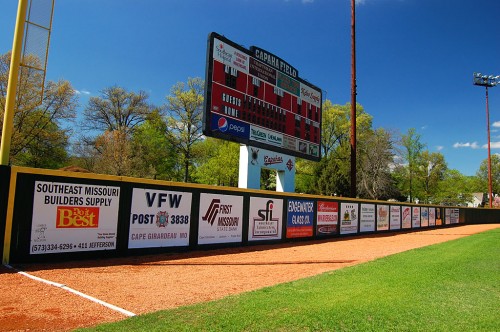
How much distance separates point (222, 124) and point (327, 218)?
7.52m

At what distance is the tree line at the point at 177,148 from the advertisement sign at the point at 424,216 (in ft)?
46.3

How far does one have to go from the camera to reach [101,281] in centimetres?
702

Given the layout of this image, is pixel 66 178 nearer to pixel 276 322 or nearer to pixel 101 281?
pixel 101 281

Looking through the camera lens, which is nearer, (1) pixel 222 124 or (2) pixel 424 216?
(1) pixel 222 124

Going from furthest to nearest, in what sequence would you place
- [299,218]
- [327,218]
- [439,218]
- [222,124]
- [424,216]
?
[439,218]
[424,216]
[327,218]
[299,218]
[222,124]

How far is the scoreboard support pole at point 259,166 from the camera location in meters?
17.2

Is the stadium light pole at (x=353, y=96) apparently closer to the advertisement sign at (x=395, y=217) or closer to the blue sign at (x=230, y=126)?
the advertisement sign at (x=395, y=217)

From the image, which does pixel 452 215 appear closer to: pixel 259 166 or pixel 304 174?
pixel 304 174

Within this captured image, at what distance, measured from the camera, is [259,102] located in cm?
1745

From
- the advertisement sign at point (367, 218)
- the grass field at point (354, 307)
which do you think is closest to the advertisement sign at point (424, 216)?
the advertisement sign at point (367, 218)

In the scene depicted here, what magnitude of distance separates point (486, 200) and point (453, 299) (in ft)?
317

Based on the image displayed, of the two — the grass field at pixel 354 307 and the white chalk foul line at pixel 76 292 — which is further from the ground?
the grass field at pixel 354 307

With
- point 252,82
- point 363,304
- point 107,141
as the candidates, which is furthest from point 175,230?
point 107,141

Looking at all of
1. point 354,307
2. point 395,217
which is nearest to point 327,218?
point 395,217
